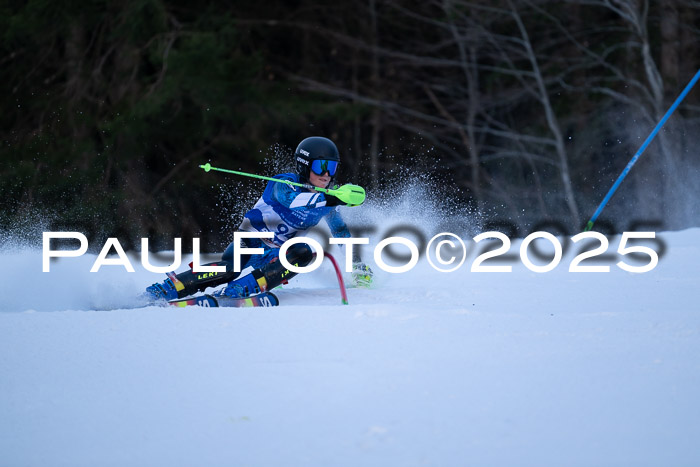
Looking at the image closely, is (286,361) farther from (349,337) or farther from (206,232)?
(206,232)

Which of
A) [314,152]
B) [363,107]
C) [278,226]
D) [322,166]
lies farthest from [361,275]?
[363,107]

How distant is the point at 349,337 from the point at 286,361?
54cm

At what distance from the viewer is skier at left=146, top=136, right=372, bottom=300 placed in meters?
5.88

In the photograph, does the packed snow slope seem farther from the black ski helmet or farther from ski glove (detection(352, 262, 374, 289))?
the black ski helmet

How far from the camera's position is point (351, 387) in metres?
3.50

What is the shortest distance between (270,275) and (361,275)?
98 centimetres

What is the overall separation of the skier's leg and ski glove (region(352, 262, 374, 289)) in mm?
749

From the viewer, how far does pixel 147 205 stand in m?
15.7

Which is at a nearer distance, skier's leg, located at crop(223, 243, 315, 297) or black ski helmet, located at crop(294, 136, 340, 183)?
skier's leg, located at crop(223, 243, 315, 297)

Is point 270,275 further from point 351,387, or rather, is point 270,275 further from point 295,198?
point 351,387

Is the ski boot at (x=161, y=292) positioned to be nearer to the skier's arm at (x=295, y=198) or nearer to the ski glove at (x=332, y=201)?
the skier's arm at (x=295, y=198)

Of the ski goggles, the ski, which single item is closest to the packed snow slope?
the ski

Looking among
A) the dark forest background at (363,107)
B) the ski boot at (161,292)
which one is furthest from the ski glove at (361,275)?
the dark forest background at (363,107)

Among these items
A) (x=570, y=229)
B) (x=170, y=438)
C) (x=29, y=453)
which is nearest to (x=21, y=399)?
(x=29, y=453)
